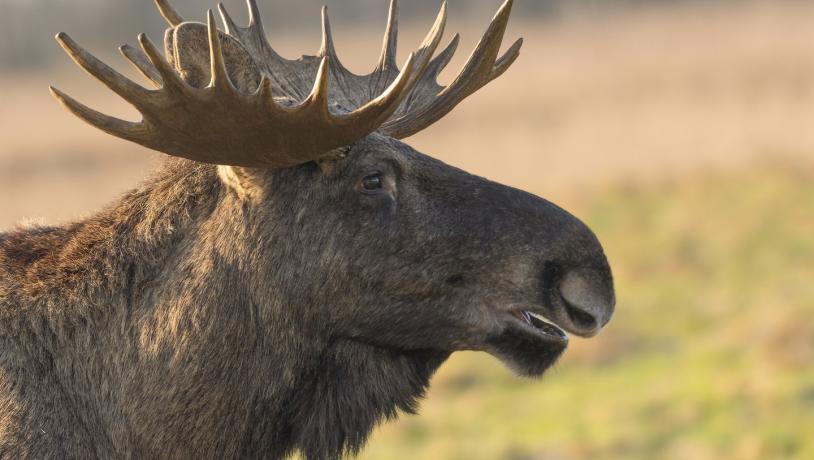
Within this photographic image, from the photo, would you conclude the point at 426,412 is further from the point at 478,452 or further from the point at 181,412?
the point at 181,412

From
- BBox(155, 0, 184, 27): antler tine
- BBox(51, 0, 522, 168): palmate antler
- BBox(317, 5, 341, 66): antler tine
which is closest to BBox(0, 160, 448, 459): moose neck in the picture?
BBox(51, 0, 522, 168): palmate antler

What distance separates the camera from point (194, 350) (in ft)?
13.6

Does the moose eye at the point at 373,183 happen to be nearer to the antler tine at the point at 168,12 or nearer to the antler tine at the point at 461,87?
the antler tine at the point at 461,87

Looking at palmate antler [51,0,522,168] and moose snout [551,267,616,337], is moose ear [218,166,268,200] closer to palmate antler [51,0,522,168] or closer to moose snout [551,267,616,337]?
palmate antler [51,0,522,168]

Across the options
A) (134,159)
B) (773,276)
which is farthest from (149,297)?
(134,159)

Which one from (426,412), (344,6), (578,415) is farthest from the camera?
(344,6)

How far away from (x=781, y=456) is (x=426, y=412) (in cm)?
335

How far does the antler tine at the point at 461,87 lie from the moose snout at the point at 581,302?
89 cm

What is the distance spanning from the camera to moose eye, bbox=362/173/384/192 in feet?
14.0

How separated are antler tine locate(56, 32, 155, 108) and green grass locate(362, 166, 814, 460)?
4.01 metres

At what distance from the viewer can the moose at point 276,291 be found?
4133 mm

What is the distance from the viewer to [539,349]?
4.25m

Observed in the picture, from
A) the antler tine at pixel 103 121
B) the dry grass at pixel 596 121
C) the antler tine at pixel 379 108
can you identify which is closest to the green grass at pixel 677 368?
the dry grass at pixel 596 121

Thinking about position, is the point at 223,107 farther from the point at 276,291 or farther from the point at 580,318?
the point at 580,318
